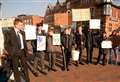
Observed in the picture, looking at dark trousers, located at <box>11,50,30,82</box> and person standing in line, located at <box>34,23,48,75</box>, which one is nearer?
dark trousers, located at <box>11,50,30,82</box>

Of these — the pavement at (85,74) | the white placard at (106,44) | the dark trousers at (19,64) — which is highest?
the dark trousers at (19,64)

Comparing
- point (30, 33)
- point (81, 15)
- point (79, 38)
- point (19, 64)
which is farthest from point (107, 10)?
point (19, 64)

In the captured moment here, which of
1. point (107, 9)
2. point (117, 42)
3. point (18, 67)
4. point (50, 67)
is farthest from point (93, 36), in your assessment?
point (107, 9)

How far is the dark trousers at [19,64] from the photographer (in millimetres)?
9727

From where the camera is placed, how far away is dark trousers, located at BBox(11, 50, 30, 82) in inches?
383

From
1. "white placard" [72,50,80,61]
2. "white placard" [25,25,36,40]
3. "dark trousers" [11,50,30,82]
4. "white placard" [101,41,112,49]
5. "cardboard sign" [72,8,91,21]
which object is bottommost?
"white placard" [72,50,80,61]

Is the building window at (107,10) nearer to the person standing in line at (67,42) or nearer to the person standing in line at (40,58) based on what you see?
the person standing in line at (67,42)

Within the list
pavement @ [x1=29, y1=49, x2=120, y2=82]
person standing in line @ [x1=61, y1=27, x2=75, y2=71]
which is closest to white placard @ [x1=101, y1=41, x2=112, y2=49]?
pavement @ [x1=29, y1=49, x2=120, y2=82]

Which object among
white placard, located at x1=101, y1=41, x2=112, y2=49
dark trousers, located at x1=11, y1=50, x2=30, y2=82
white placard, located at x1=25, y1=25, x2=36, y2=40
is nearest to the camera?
dark trousers, located at x1=11, y1=50, x2=30, y2=82

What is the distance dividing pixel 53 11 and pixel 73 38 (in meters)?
48.6

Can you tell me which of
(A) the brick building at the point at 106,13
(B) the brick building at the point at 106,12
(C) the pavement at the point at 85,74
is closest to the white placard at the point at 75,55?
(C) the pavement at the point at 85,74

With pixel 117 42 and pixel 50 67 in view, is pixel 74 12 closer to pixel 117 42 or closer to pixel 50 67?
pixel 117 42

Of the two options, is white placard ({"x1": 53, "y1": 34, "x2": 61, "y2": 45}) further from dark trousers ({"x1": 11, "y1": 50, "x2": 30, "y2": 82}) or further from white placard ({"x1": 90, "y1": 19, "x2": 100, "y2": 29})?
dark trousers ({"x1": 11, "y1": 50, "x2": 30, "y2": 82})

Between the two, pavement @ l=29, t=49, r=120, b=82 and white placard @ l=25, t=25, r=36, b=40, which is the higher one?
white placard @ l=25, t=25, r=36, b=40
